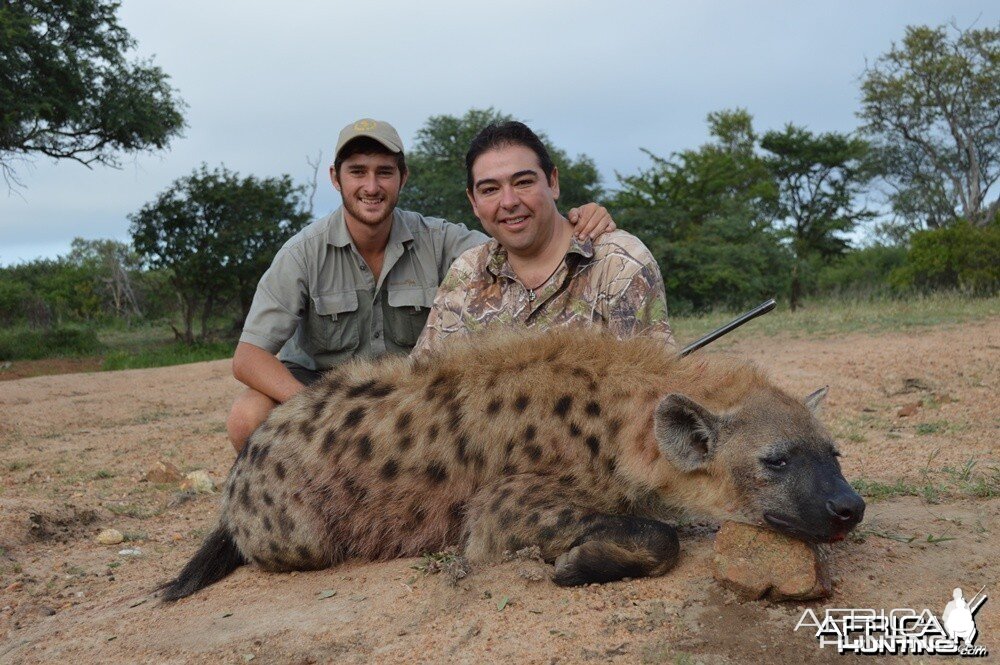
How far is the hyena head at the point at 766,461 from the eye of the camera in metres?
2.28

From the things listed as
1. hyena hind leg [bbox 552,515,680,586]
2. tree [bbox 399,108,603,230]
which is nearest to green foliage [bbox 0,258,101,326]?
tree [bbox 399,108,603,230]

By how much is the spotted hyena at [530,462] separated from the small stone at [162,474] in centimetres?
245

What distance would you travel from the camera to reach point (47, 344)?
59.5 feet

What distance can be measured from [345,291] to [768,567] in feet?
9.48

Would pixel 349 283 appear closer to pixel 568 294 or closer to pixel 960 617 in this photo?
pixel 568 294

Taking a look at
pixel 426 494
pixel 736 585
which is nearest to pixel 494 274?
pixel 426 494

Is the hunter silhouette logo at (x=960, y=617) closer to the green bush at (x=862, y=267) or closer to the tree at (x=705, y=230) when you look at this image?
the tree at (x=705, y=230)

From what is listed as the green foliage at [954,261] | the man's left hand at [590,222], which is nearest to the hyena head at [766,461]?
the man's left hand at [590,222]

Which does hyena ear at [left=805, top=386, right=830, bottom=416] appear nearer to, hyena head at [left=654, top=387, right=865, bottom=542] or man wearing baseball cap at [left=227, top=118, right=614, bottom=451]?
hyena head at [left=654, top=387, right=865, bottom=542]

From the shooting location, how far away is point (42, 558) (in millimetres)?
3805

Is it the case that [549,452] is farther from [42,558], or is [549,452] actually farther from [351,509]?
[42,558]

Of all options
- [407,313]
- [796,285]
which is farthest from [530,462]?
[796,285]

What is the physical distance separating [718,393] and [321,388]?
143 centimetres

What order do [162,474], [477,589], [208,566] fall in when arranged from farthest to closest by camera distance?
[162,474]
[208,566]
[477,589]
